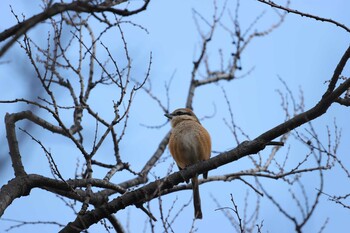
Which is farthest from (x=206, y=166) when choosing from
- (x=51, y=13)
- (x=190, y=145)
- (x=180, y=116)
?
(x=180, y=116)

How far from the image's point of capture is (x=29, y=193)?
→ 4.62 m

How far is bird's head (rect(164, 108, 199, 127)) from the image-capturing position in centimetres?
771

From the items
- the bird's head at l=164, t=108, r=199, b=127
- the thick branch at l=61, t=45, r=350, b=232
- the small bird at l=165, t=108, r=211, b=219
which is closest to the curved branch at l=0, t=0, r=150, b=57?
the thick branch at l=61, t=45, r=350, b=232

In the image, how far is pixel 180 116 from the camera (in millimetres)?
7805

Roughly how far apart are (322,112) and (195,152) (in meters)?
2.84

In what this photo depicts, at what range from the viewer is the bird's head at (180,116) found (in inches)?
304

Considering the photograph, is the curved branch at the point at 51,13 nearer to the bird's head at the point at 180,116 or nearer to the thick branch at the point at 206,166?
the thick branch at the point at 206,166

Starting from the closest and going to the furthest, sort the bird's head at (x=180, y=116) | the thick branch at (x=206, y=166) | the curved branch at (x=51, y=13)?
the curved branch at (x=51, y=13), the thick branch at (x=206, y=166), the bird's head at (x=180, y=116)

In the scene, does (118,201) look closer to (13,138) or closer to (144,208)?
(144,208)

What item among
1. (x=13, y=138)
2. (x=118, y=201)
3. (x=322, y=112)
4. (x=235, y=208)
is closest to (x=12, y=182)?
(x=13, y=138)

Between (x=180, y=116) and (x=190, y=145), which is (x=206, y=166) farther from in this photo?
(x=180, y=116)

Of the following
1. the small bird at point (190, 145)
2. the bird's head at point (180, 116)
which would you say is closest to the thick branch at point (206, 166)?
the small bird at point (190, 145)

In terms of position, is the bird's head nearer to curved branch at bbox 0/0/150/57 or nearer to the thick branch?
the thick branch

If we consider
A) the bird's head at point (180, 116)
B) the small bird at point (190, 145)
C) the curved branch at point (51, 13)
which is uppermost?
the bird's head at point (180, 116)
